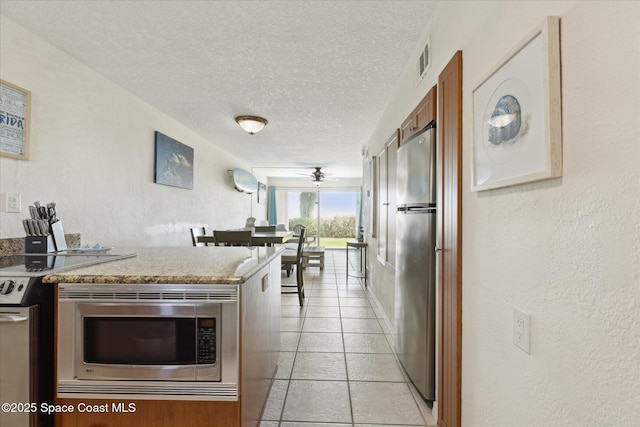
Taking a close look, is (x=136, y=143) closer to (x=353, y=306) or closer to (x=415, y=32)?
(x=415, y=32)

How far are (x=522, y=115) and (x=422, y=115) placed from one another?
44.1 inches

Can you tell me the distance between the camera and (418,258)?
6.17 feet

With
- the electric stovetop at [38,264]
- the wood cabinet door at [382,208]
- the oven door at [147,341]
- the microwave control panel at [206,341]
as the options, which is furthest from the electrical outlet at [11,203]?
the wood cabinet door at [382,208]

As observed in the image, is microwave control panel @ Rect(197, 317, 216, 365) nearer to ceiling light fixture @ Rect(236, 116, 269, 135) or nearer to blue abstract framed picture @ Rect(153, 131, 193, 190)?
blue abstract framed picture @ Rect(153, 131, 193, 190)

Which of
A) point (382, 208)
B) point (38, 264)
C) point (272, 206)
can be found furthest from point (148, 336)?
point (272, 206)

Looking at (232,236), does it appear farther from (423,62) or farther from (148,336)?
(423,62)

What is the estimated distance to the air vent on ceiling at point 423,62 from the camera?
74.6 inches

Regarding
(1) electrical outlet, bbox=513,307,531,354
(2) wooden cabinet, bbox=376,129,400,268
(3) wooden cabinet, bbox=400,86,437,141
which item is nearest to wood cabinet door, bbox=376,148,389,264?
(2) wooden cabinet, bbox=376,129,400,268

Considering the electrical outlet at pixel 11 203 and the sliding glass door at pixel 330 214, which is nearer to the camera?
the electrical outlet at pixel 11 203

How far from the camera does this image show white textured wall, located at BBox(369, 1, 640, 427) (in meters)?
0.62

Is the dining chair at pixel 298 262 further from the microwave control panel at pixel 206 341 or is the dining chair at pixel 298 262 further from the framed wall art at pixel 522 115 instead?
the framed wall art at pixel 522 115

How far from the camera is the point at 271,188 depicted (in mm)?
9609

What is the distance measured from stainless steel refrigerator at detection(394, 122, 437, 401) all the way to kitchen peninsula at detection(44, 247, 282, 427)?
109cm

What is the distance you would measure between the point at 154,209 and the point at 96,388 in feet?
8.22
